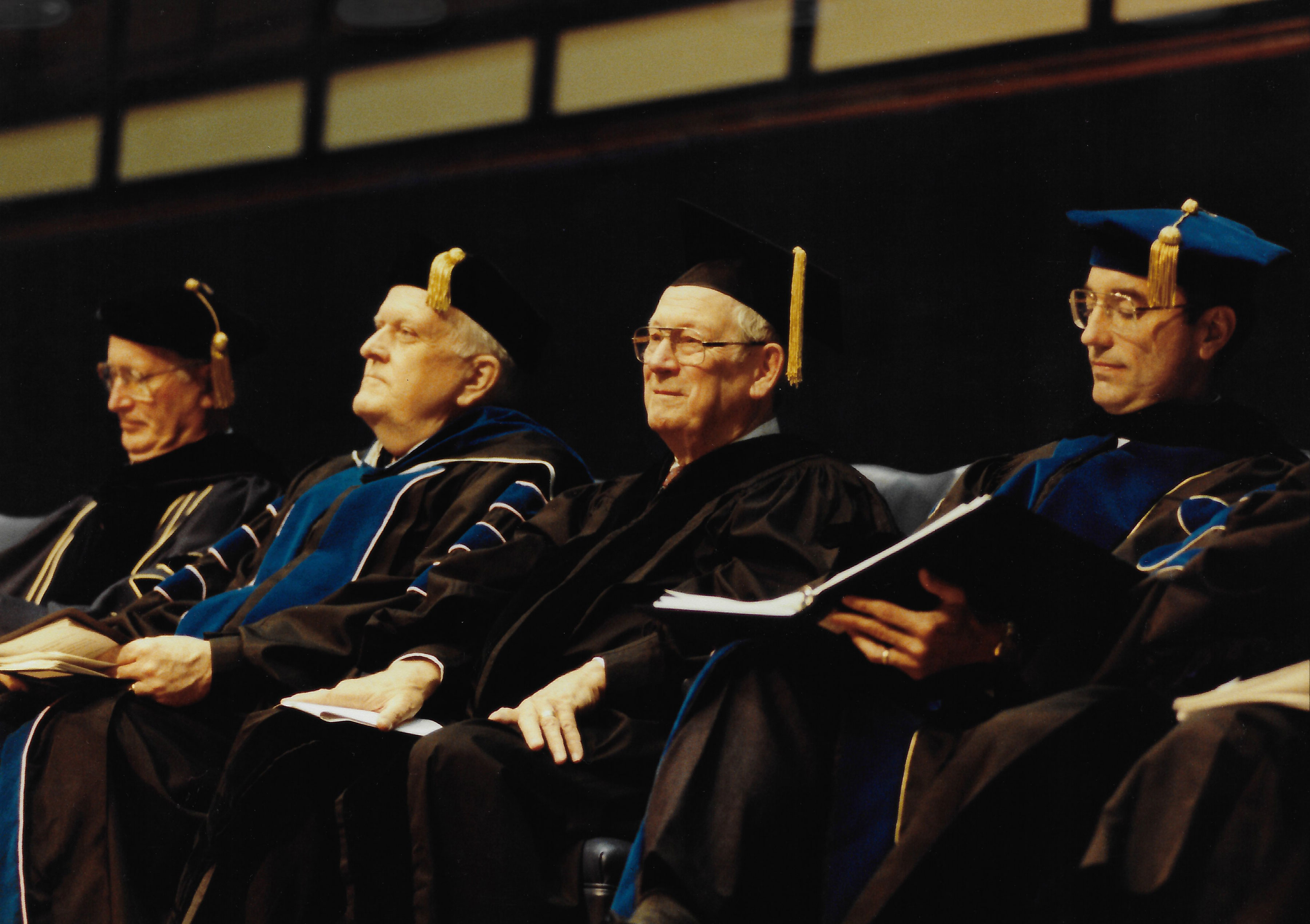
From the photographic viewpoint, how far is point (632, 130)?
4.21 metres

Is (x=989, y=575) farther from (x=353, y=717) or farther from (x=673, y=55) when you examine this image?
(x=673, y=55)

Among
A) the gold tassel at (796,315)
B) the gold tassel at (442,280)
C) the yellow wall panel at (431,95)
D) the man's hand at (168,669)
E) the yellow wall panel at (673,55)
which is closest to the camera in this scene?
the man's hand at (168,669)

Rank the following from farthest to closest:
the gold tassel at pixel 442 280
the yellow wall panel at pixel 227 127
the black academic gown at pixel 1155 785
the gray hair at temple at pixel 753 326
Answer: the yellow wall panel at pixel 227 127
the gold tassel at pixel 442 280
the gray hair at temple at pixel 753 326
the black academic gown at pixel 1155 785

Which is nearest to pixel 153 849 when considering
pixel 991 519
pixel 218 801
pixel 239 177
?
pixel 218 801

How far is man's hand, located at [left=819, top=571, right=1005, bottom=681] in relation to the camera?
2.00 metres

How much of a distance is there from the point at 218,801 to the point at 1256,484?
6.53 ft

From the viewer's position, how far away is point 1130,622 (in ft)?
6.39

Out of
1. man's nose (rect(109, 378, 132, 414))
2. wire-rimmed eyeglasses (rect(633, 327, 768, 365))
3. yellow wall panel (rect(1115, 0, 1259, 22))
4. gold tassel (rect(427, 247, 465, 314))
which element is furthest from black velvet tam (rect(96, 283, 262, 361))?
yellow wall panel (rect(1115, 0, 1259, 22))

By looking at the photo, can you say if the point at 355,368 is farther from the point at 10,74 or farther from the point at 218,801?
the point at 218,801

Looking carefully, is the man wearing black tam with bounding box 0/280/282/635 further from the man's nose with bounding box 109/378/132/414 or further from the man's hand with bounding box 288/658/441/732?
the man's hand with bounding box 288/658/441/732

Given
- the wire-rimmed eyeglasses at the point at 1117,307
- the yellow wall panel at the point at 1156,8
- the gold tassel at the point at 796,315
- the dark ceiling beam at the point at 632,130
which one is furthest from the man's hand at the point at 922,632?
the yellow wall panel at the point at 1156,8

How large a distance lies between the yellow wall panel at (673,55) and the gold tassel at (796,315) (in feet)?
3.43

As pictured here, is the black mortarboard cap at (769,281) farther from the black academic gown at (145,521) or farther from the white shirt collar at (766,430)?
the black academic gown at (145,521)

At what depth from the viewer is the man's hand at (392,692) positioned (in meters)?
2.61
